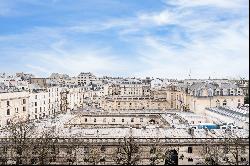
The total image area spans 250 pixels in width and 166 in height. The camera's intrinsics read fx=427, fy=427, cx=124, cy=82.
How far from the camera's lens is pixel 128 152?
30.7 metres

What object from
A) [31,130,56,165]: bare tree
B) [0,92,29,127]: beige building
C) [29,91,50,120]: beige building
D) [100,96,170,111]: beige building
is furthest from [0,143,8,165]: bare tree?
[100,96,170,111]: beige building

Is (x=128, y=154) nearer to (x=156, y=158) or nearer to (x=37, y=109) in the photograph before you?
(x=156, y=158)

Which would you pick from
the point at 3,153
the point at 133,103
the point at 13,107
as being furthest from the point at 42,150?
the point at 133,103

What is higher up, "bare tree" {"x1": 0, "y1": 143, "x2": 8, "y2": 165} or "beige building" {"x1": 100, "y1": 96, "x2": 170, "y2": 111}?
"beige building" {"x1": 100, "y1": 96, "x2": 170, "y2": 111}

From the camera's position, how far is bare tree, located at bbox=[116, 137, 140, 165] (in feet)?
98.9

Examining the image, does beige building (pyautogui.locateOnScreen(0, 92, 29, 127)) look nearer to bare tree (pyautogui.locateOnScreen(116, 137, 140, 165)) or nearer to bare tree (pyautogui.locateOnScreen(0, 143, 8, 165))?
bare tree (pyautogui.locateOnScreen(0, 143, 8, 165))

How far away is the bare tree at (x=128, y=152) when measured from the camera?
30.1 metres

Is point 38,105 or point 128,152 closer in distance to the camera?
point 128,152

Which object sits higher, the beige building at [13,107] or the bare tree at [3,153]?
the beige building at [13,107]

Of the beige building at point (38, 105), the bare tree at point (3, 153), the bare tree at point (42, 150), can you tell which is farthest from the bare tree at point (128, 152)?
the beige building at point (38, 105)

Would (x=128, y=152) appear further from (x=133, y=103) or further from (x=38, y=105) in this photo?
(x=133, y=103)

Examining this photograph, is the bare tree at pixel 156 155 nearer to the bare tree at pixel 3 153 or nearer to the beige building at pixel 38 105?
the bare tree at pixel 3 153

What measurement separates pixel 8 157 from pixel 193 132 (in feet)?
51.5

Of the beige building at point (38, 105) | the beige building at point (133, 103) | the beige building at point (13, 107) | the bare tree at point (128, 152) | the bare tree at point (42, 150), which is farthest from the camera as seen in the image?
the beige building at point (133, 103)
